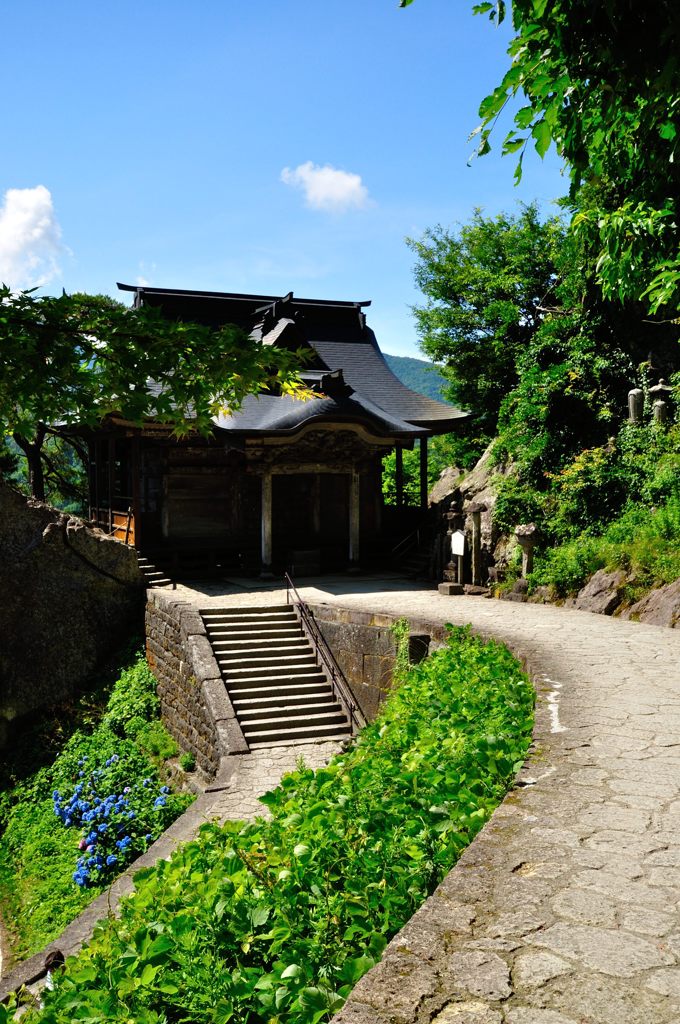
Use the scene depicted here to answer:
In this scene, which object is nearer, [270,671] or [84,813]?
[84,813]

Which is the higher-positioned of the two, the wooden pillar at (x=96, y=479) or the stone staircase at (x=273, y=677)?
the wooden pillar at (x=96, y=479)

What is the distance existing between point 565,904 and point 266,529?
1505cm

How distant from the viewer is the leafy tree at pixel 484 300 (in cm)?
2472

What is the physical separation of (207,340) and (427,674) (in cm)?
441

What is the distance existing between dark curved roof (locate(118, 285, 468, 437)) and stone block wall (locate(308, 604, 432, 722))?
6780mm

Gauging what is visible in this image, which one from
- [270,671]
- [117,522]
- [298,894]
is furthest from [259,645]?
[298,894]

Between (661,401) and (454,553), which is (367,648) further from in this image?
(661,401)

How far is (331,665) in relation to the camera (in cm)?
1290

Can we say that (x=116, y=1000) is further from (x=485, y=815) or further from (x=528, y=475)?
(x=528, y=475)

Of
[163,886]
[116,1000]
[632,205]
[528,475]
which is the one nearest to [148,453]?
[528,475]

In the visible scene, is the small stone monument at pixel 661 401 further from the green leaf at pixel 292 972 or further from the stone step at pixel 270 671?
the green leaf at pixel 292 972

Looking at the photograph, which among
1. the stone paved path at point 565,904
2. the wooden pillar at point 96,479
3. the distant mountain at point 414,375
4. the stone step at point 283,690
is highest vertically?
the distant mountain at point 414,375

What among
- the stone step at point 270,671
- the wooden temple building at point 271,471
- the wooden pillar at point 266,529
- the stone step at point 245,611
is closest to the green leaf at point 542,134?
the stone step at point 270,671

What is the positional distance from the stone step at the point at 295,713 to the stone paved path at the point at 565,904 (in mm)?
6448
